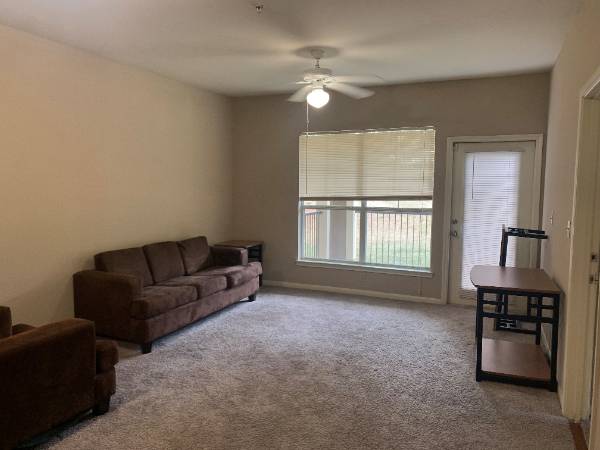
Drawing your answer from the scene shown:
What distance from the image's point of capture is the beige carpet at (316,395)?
8.27 feet

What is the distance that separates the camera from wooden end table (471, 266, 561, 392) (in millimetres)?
3090

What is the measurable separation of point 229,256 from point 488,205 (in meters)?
3.11

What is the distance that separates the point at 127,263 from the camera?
432 cm

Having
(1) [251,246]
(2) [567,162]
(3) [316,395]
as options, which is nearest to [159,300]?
(3) [316,395]

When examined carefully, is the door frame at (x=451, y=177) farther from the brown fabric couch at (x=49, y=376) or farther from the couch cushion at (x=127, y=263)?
the brown fabric couch at (x=49, y=376)

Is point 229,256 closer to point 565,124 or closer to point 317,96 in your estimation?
point 317,96

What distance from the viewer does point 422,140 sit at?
5.30 meters

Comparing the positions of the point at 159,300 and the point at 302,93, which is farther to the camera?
the point at 302,93

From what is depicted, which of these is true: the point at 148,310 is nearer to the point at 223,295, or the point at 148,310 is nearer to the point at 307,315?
the point at 223,295

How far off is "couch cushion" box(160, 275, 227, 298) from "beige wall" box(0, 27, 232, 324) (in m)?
0.68

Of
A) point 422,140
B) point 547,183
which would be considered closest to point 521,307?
point 547,183

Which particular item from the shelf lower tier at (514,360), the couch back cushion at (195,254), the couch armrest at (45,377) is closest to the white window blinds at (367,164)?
the couch back cushion at (195,254)

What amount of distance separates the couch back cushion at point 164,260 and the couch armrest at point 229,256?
1.99 ft

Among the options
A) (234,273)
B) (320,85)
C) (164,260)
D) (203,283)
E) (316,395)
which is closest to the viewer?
(316,395)
